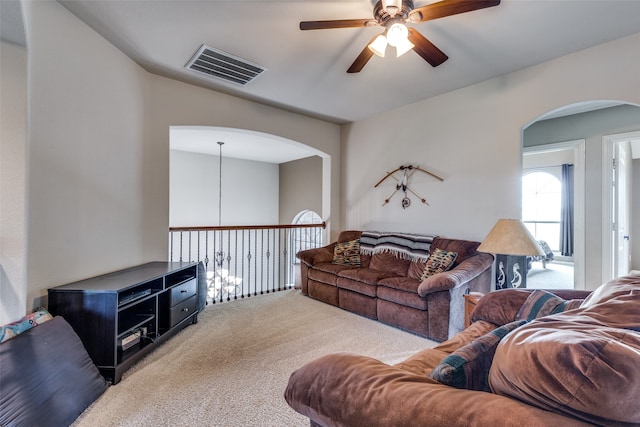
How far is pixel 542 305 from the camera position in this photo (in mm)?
1504

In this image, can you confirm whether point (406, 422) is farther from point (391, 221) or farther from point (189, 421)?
point (391, 221)

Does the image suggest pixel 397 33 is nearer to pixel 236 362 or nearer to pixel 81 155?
pixel 81 155

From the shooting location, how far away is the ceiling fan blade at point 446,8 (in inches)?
64.4

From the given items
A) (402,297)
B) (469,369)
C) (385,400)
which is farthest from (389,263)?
(385,400)

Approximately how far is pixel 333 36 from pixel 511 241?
221 cm

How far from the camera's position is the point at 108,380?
6.45ft

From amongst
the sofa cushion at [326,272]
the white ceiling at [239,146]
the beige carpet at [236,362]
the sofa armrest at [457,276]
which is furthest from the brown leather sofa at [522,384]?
the white ceiling at [239,146]

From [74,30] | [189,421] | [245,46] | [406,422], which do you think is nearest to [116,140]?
[74,30]

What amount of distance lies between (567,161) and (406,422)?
8265 millimetres

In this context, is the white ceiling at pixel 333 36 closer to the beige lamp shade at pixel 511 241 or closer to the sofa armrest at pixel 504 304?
the beige lamp shade at pixel 511 241

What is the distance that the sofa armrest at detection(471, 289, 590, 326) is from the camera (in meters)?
1.71

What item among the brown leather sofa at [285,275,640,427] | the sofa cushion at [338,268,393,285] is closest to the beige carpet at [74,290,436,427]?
the sofa cushion at [338,268,393,285]

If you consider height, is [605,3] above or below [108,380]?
above

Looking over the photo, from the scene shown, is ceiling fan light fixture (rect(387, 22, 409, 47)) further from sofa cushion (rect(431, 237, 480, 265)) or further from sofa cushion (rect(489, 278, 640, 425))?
sofa cushion (rect(431, 237, 480, 265))
